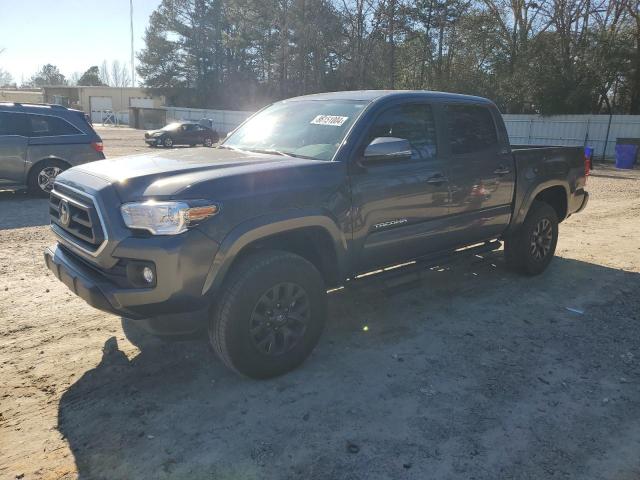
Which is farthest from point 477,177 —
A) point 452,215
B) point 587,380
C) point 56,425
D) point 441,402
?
point 56,425

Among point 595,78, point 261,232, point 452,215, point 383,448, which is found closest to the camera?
point 383,448

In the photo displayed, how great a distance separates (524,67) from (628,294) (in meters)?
25.9

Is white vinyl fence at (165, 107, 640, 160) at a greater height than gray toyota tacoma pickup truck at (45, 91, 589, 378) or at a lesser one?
greater

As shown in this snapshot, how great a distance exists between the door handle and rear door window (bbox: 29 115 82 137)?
8.22m

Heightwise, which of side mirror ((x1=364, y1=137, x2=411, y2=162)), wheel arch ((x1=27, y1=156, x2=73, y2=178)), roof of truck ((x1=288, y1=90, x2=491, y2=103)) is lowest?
wheel arch ((x1=27, y1=156, x2=73, y2=178))

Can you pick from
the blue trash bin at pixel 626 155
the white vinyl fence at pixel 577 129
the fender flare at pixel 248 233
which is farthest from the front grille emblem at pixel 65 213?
the white vinyl fence at pixel 577 129

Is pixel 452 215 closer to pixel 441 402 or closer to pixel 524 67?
pixel 441 402

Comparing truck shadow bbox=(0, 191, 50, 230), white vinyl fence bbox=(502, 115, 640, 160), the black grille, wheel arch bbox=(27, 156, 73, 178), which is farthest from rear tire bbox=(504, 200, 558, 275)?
white vinyl fence bbox=(502, 115, 640, 160)

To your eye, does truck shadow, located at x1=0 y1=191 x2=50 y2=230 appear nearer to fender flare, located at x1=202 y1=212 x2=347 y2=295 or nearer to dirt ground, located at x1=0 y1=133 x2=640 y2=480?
dirt ground, located at x1=0 y1=133 x2=640 y2=480

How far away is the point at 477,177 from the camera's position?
16.1ft

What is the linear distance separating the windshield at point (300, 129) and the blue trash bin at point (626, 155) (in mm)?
19391

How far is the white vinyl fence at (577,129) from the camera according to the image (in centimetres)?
2306

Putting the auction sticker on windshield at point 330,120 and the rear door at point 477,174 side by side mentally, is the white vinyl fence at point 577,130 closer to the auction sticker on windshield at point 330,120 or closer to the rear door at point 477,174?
the rear door at point 477,174

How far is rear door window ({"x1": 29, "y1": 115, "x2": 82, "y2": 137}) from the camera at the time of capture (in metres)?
9.70
